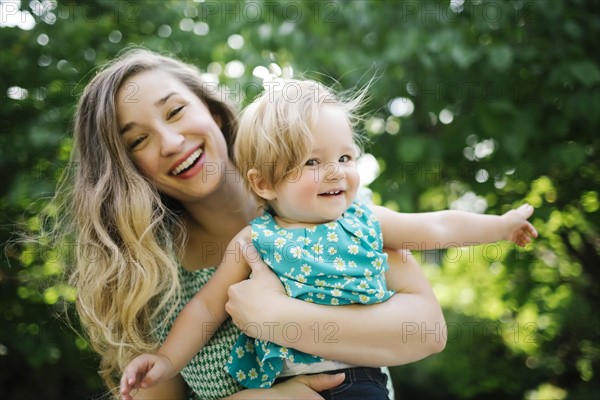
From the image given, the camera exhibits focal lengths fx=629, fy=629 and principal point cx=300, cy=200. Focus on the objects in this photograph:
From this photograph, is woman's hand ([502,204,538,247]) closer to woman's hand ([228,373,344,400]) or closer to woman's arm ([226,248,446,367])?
woman's arm ([226,248,446,367])

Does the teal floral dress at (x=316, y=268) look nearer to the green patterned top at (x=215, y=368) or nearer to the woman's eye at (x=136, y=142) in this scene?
the green patterned top at (x=215, y=368)

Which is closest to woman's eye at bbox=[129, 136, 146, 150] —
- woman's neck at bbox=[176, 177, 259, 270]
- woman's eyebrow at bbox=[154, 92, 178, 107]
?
woman's eyebrow at bbox=[154, 92, 178, 107]

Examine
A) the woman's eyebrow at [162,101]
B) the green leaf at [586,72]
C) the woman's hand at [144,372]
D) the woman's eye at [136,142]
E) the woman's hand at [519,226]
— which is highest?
the woman's eyebrow at [162,101]

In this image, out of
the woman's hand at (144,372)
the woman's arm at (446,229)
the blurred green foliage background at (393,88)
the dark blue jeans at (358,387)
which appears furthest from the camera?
the blurred green foliage background at (393,88)

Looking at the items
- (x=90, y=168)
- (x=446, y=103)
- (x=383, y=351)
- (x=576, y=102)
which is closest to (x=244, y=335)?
(x=383, y=351)

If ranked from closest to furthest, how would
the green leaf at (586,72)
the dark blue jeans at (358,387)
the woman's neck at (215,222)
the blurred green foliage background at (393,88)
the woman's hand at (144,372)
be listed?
the woman's hand at (144,372) < the dark blue jeans at (358,387) < the woman's neck at (215,222) < the green leaf at (586,72) < the blurred green foliage background at (393,88)

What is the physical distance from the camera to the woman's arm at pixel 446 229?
5.53ft

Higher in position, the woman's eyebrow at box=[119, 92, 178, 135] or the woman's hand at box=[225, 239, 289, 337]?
the woman's eyebrow at box=[119, 92, 178, 135]

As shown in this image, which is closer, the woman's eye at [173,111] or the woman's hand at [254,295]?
the woman's hand at [254,295]

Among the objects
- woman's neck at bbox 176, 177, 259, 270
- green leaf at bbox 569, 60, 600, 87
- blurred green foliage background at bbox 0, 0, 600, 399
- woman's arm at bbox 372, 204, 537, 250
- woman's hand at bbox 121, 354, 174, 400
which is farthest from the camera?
blurred green foliage background at bbox 0, 0, 600, 399

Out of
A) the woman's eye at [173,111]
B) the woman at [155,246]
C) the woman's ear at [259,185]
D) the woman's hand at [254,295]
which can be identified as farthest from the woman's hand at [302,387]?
the woman's eye at [173,111]

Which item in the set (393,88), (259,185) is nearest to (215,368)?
(259,185)

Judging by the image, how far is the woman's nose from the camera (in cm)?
171

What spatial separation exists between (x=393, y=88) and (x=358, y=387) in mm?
1497
